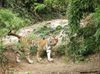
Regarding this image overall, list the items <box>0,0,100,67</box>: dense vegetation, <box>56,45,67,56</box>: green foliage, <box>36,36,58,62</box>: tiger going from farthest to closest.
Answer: <box>56,45,67,56</box>: green foliage
<box>36,36,58,62</box>: tiger
<box>0,0,100,67</box>: dense vegetation

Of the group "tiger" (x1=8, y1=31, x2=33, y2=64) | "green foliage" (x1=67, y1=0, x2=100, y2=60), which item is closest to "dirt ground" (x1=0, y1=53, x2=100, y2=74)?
"tiger" (x1=8, y1=31, x2=33, y2=64)

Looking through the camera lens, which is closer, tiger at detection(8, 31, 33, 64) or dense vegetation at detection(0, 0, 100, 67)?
dense vegetation at detection(0, 0, 100, 67)

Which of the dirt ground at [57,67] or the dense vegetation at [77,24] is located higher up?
the dense vegetation at [77,24]

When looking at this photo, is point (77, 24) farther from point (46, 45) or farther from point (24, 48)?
point (24, 48)

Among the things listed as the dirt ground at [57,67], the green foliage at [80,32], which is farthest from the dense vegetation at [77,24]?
the dirt ground at [57,67]

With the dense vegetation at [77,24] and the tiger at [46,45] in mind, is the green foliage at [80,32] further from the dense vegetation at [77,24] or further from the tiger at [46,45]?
the tiger at [46,45]

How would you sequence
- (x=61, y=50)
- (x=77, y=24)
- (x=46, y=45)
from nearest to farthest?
(x=77, y=24)
(x=46, y=45)
(x=61, y=50)

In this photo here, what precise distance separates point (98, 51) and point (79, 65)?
75cm

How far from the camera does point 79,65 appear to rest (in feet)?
25.1

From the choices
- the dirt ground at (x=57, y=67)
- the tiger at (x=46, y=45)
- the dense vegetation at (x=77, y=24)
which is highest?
the dense vegetation at (x=77, y=24)

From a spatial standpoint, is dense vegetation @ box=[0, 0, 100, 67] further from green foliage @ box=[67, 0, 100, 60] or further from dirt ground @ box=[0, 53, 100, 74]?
dirt ground @ box=[0, 53, 100, 74]

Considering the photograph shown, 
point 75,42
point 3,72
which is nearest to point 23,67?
point 3,72

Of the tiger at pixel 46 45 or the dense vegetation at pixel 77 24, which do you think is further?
the tiger at pixel 46 45

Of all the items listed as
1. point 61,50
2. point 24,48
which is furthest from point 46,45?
point 24,48
